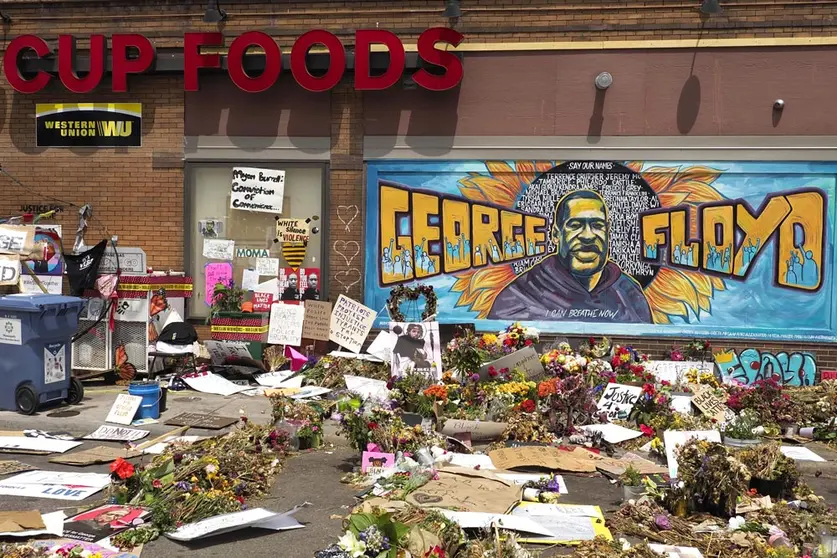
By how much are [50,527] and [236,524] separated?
1421mm

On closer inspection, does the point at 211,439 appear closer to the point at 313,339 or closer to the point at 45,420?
the point at 45,420

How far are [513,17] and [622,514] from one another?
8.81 meters

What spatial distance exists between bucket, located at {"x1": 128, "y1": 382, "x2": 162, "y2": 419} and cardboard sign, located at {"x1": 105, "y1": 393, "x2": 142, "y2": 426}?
75mm

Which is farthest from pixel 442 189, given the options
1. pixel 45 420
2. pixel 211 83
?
pixel 45 420

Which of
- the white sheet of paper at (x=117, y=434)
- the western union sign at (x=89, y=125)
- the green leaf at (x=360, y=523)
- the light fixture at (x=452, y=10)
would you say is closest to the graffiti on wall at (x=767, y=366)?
the light fixture at (x=452, y=10)

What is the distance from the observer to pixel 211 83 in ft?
44.7

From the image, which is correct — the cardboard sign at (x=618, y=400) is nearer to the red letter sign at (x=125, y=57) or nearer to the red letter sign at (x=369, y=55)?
the red letter sign at (x=369, y=55)

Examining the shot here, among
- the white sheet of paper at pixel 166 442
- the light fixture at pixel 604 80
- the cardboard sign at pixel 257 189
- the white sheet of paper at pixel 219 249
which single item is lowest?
the white sheet of paper at pixel 166 442

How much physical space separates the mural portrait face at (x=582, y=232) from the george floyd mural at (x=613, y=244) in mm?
17

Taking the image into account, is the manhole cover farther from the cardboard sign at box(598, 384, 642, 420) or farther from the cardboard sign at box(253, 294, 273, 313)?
the cardboard sign at box(598, 384, 642, 420)

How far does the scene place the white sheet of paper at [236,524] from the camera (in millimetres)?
6211

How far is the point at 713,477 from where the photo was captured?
21.8 feet

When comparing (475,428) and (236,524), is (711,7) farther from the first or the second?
(236,524)

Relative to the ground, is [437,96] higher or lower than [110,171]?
higher
